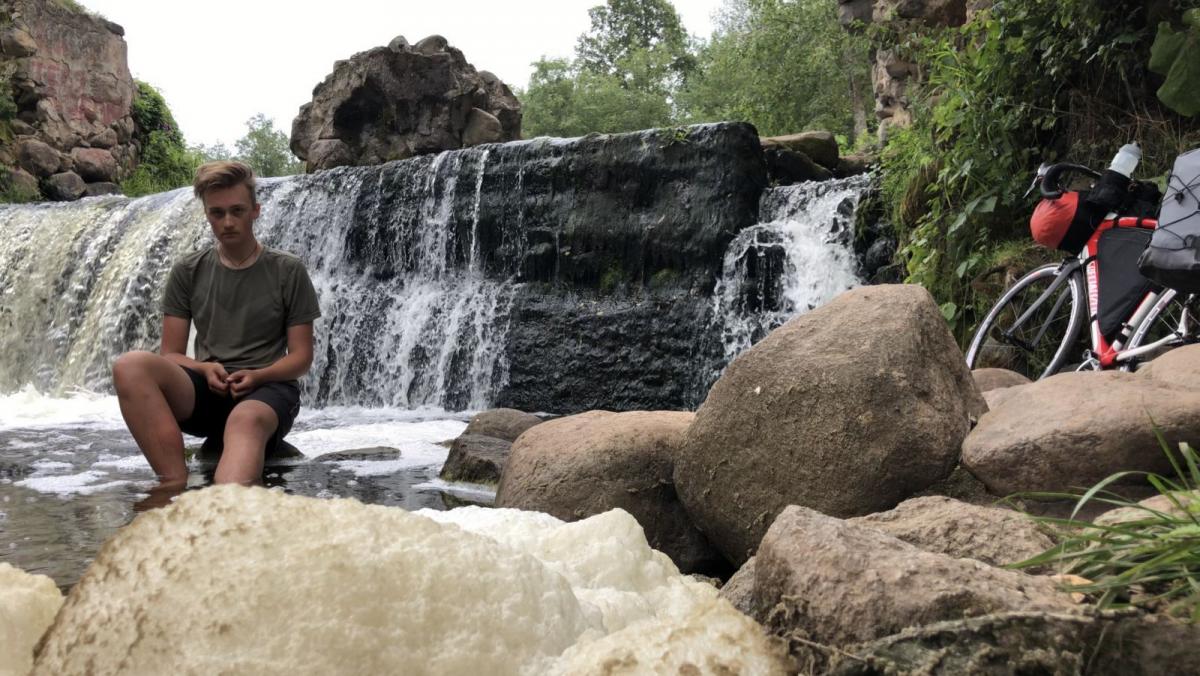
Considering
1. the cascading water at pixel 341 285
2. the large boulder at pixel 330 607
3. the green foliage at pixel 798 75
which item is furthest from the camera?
the green foliage at pixel 798 75

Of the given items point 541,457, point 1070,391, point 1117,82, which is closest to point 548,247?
point 1117,82

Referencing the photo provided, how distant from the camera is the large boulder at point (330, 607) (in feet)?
3.93

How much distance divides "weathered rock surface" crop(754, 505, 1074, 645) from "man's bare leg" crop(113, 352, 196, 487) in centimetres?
275

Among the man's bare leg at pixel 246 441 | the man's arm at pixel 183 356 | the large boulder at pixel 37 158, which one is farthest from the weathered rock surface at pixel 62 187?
the man's bare leg at pixel 246 441

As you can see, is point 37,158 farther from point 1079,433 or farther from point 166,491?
point 1079,433

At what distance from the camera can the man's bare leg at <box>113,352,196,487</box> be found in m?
3.51

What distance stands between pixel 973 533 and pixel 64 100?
22076mm

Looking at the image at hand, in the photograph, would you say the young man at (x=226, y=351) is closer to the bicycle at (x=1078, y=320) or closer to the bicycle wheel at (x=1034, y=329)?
the bicycle wheel at (x=1034, y=329)

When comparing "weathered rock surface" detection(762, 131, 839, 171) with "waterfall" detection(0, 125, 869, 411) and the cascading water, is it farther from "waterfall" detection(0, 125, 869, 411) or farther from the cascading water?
the cascading water

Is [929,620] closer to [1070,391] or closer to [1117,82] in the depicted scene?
[1070,391]

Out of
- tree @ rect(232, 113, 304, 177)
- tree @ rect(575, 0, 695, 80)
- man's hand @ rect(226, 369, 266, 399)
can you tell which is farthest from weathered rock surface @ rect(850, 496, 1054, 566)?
tree @ rect(232, 113, 304, 177)

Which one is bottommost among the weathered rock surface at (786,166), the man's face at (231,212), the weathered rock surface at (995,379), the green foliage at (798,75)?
the weathered rock surface at (995,379)

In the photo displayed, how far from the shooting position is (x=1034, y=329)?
17.3ft

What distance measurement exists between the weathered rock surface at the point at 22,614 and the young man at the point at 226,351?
77.1 inches
